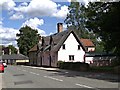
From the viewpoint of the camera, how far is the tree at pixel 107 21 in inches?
1181

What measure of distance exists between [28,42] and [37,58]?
36.3 meters

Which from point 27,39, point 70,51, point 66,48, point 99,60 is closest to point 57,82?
point 66,48

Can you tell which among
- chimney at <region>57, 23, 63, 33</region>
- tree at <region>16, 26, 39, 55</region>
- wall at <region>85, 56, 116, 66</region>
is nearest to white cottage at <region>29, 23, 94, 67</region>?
wall at <region>85, 56, 116, 66</region>

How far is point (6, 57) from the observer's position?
13488 centimetres

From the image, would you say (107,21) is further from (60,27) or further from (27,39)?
(27,39)

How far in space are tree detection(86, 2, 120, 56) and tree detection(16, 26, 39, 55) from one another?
83.5m

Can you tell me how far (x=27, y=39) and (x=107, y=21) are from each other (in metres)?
91.1

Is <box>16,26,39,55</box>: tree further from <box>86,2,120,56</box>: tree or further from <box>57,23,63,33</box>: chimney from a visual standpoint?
<box>86,2,120,56</box>: tree

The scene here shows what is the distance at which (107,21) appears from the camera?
3036 cm

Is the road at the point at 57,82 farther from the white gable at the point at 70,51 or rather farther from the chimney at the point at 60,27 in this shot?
the chimney at the point at 60,27

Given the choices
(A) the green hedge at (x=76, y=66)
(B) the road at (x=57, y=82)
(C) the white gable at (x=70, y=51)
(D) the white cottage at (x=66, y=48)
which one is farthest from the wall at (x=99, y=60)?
(B) the road at (x=57, y=82)

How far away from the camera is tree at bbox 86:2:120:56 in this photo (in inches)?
1181

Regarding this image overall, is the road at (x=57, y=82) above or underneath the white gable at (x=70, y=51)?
underneath

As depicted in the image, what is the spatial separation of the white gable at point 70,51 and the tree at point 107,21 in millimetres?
26446
